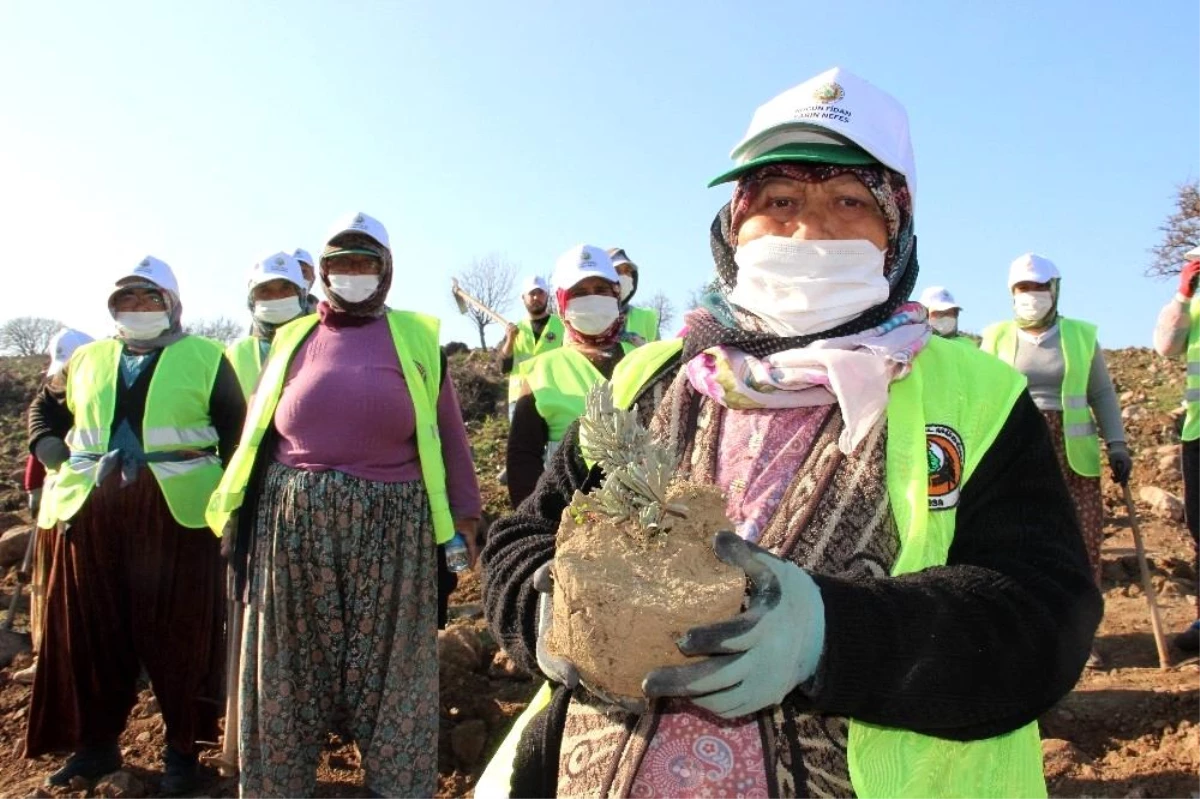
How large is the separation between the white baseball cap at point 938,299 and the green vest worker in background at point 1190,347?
8.75 ft

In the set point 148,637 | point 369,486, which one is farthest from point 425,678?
point 148,637

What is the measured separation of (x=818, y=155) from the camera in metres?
1.47

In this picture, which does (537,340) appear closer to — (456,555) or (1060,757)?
(456,555)

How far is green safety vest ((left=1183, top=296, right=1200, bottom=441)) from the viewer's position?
5004 mm

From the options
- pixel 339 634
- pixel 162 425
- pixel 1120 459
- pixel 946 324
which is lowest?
pixel 339 634

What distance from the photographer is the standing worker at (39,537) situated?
176 inches

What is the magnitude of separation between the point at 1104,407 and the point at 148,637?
522 centimetres

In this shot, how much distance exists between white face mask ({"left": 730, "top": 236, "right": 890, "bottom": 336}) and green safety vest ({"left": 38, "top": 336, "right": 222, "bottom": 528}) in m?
3.37

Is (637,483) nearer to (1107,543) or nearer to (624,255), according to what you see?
(624,255)

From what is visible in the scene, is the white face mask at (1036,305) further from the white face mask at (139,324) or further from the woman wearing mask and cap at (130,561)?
the white face mask at (139,324)

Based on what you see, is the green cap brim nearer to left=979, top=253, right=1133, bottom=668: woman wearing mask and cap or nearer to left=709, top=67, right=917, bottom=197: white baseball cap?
left=709, top=67, right=917, bottom=197: white baseball cap

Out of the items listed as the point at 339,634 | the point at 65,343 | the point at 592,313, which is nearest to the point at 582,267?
the point at 592,313

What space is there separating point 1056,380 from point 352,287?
A: 4038 millimetres

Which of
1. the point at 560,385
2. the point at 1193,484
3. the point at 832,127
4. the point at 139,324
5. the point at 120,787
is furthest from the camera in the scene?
the point at 1193,484
